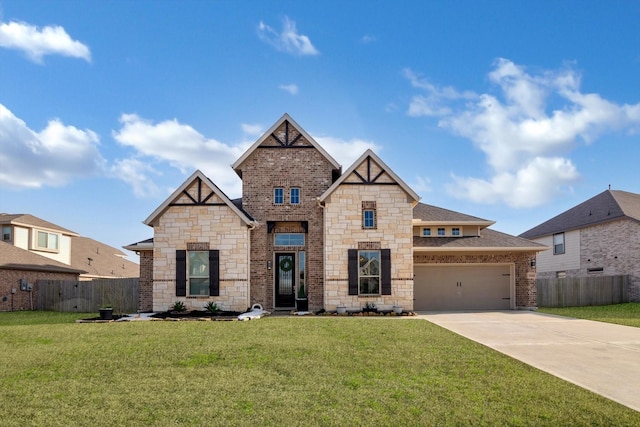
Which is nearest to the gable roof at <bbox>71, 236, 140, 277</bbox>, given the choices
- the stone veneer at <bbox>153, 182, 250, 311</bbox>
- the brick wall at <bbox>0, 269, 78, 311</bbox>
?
the brick wall at <bbox>0, 269, 78, 311</bbox>

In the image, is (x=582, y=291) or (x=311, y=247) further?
(x=582, y=291)

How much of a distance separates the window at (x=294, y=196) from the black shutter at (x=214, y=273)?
3720mm

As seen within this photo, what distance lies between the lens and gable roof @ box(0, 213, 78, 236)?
1224 inches

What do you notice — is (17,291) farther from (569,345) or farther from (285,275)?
(569,345)

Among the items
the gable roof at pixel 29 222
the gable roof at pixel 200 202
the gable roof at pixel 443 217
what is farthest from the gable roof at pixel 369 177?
the gable roof at pixel 29 222

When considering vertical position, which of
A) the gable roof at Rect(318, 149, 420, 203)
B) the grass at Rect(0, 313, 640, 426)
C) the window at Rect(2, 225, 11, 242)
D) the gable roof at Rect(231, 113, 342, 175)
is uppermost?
the gable roof at Rect(231, 113, 342, 175)

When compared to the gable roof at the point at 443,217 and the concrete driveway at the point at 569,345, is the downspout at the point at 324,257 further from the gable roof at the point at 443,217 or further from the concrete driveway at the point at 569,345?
the gable roof at the point at 443,217

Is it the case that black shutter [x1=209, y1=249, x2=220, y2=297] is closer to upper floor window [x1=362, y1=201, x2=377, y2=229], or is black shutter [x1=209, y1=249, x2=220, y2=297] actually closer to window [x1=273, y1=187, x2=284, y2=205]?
window [x1=273, y1=187, x2=284, y2=205]

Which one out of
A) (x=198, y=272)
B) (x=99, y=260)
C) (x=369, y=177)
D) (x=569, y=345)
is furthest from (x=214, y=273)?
(x=99, y=260)

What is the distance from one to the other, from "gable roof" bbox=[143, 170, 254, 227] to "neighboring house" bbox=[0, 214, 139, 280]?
619 inches

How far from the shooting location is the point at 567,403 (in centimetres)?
659

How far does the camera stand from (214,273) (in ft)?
62.6

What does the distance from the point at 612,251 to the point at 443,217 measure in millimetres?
12359

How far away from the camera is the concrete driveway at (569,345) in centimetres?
799
